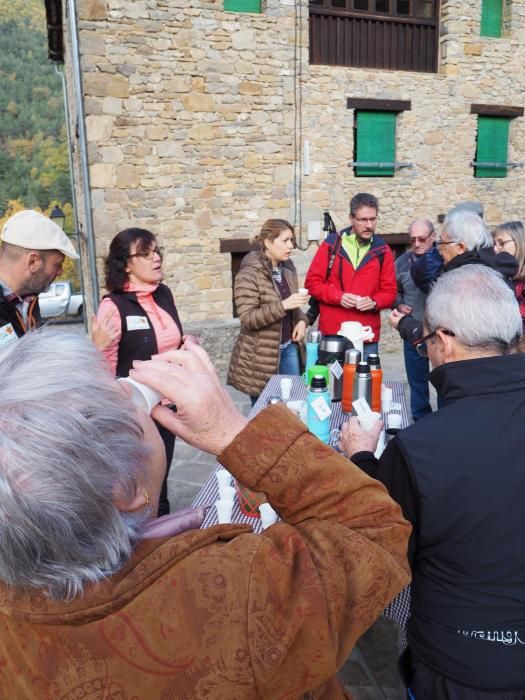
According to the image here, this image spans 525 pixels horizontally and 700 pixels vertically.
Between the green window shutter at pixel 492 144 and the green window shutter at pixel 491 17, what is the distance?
Result: 1413 mm

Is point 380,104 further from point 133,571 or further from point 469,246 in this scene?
point 133,571

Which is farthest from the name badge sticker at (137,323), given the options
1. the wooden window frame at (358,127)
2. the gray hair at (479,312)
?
the wooden window frame at (358,127)

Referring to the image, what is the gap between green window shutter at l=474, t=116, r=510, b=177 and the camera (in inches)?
394

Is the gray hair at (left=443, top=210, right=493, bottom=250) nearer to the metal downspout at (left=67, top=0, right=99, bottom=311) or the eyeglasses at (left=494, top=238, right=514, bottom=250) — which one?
the eyeglasses at (left=494, top=238, right=514, bottom=250)

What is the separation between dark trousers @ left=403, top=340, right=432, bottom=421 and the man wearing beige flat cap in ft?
11.4

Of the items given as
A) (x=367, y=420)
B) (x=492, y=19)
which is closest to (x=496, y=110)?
(x=492, y=19)

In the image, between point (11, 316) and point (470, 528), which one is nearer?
point (470, 528)

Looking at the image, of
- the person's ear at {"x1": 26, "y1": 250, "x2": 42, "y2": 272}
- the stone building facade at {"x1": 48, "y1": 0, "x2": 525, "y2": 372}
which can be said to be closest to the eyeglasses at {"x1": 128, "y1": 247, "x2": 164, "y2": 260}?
the person's ear at {"x1": 26, "y1": 250, "x2": 42, "y2": 272}

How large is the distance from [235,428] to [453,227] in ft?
11.1

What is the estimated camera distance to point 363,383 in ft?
9.48

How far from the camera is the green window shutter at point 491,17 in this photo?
31.4ft

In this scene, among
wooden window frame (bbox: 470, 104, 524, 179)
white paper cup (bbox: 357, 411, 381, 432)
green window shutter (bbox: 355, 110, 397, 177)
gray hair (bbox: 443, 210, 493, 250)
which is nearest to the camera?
white paper cup (bbox: 357, 411, 381, 432)

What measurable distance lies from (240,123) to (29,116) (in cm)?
4908

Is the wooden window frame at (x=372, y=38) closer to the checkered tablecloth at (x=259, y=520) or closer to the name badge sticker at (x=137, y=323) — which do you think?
the checkered tablecloth at (x=259, y=520)
